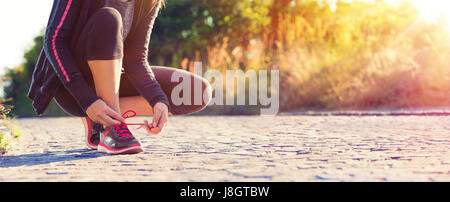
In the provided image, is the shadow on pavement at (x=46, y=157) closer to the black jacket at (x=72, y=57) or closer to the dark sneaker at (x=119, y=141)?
the dark sneaker at (x=119, y=141)

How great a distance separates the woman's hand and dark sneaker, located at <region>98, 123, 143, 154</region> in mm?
206

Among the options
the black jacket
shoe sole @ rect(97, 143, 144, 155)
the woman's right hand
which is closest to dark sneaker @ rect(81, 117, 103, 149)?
shoe sole @ rect(97, 143, 144, 155)

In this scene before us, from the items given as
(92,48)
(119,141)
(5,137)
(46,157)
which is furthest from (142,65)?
(5,137)

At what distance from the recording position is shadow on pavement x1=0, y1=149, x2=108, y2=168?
9.69 ft

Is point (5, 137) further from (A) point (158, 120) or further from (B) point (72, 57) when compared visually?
(A) point (158, 120)

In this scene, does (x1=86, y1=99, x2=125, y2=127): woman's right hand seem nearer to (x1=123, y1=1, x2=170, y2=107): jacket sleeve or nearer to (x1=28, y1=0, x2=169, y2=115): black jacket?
(x1=28, y1=0, x2=169, y2=115): black jacket

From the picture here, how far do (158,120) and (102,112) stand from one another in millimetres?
317

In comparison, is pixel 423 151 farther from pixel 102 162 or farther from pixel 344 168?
pixel 102 162

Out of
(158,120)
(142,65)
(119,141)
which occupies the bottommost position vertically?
(119,141)

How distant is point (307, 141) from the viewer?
155 inches

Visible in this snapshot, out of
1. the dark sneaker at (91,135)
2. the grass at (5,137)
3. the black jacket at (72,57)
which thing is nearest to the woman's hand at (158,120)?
the black jacket at (72,57)

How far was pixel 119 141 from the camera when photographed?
10.1ft
